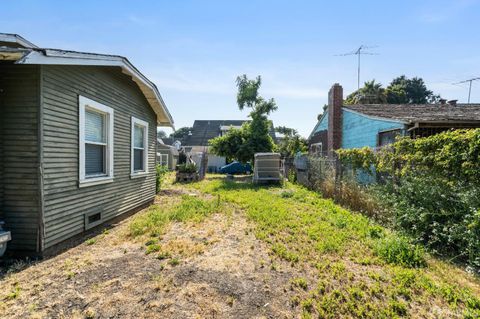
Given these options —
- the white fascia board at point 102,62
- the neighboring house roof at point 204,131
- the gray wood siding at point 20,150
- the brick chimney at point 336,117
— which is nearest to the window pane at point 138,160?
the white fascia board at point 102,62

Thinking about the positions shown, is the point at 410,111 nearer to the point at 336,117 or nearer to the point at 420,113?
the point at 420,113

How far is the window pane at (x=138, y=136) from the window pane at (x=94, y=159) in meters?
1.88

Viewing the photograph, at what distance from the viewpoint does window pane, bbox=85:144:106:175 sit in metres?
5.32

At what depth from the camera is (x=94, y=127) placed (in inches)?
218

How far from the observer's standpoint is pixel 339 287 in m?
3.10

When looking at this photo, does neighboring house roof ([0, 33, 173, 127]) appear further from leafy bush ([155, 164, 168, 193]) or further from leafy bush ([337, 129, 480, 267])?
leafy bush ([337, 129, 480, 267])

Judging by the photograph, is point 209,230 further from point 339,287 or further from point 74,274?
point 339,287

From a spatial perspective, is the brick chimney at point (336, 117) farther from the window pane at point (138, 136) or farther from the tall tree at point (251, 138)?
the window pane at point (138, 136)

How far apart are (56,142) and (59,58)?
1318mm

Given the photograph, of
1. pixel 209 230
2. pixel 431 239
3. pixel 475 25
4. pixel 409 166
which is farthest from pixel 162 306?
pixel 475 25

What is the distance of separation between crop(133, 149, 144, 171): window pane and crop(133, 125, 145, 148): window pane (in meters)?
0.22

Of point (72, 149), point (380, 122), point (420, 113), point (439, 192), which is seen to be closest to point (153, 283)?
point (72, 149)

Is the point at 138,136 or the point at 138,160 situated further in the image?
the point at 138,160

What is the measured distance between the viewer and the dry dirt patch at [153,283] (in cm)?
262
